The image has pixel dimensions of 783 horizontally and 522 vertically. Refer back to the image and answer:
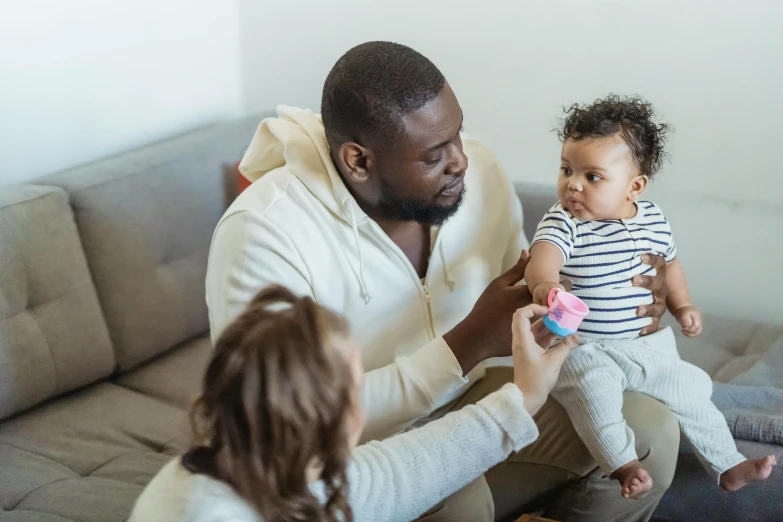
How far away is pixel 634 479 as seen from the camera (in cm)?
145

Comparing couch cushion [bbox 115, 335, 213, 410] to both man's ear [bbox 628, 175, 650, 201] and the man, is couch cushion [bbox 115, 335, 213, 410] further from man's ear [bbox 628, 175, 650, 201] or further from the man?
man's ear [bbox 628, 175, 650, 201]

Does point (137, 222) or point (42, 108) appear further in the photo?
point (42, 108)

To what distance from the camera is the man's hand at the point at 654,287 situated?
1.60 meters

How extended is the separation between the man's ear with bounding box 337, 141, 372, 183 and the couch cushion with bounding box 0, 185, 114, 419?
78cm

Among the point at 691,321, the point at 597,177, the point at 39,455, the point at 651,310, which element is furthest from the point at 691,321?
the point at 39,455

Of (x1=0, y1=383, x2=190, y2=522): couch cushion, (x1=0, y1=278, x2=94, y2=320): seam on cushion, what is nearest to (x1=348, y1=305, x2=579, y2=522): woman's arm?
(x1=0, y1=383, x2=190, y2=522): couch cushion

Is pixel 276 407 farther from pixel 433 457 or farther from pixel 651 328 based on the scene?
pixel 651 328

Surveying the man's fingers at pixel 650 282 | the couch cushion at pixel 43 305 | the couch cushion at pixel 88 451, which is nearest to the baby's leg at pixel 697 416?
the man's fingers at pixel 650 282

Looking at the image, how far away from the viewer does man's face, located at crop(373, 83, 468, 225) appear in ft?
5.16

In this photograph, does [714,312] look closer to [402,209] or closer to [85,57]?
[402,209]

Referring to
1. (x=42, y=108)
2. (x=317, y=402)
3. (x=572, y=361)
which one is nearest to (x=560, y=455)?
(x=572, y=361)

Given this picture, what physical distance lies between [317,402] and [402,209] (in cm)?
64

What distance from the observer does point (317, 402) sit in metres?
1.06

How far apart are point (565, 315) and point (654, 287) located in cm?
38
